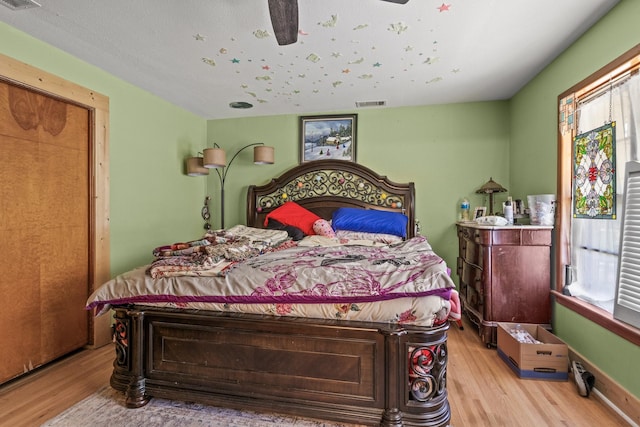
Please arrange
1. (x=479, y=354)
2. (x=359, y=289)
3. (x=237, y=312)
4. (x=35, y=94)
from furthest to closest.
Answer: (x=479, y=354) → (x=35, y=94) → (x=237, y=312) → (x=359, y=289)

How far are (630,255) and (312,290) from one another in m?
1.83

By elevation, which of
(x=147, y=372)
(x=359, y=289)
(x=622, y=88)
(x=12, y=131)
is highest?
(x=622, y=88)

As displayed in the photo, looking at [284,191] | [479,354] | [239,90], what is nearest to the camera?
[479,354]

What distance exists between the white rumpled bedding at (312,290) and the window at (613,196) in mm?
1218

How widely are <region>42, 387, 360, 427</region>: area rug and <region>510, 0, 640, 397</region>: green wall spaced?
1674 millimetres

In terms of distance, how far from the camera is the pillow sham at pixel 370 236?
327 cm

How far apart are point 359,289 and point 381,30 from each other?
70.4 inches

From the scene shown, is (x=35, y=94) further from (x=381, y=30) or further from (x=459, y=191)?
(x=459, y=191)

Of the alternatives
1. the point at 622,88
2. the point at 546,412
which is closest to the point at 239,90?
the point at 622,88

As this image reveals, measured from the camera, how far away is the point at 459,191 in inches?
147

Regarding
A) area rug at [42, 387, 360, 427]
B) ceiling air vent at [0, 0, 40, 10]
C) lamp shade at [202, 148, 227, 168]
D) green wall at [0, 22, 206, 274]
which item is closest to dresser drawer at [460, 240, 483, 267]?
area rug at [42, 387, 360, 427]

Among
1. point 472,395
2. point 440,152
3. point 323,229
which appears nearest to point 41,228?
point 323,229

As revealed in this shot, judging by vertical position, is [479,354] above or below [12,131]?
below

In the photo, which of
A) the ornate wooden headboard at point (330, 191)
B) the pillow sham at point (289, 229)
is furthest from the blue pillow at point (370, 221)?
the pillow sham at point (289, 229)
